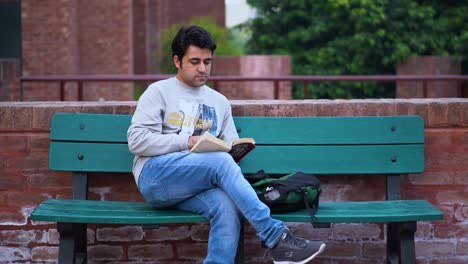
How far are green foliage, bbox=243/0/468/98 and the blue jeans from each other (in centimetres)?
1206

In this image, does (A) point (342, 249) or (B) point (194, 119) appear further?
(A) point (342, 249)

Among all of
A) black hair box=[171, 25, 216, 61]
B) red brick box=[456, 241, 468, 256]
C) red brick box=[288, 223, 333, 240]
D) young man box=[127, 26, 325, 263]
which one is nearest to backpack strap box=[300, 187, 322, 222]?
young man box=[127, 26, 325, 263]

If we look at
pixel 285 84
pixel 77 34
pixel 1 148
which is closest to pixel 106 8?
pixel 77 34

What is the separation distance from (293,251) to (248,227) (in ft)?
3.15

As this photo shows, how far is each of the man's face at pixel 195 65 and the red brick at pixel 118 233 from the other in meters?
1.02

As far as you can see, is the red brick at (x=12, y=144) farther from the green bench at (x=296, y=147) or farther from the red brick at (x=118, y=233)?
the red brick at (x=118, y=233)

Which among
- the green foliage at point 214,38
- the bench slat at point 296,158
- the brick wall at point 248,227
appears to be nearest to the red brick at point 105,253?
the brick wall at point 248,227

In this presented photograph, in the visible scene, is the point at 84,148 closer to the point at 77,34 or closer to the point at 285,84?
the point at 285,84

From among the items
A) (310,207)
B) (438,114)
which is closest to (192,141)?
(310,207)

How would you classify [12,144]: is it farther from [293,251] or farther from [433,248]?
[433,248]

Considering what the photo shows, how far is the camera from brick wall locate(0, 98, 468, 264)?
18.9 feet

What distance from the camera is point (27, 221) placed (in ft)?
19.0

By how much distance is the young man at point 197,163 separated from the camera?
4.91 metres

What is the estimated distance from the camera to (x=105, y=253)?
582 centimetres
